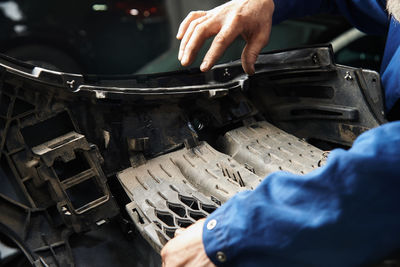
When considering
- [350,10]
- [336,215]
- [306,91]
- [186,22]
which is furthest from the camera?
[350,10]

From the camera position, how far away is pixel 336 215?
66 centimetres

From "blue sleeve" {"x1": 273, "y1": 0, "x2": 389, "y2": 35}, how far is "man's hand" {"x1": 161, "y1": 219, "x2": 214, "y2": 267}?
2.91ft

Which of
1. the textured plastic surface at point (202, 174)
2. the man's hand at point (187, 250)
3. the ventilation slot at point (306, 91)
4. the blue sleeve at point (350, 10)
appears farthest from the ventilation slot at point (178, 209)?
the blue sleeve at point (350, 10)

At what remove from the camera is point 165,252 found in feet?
2.63

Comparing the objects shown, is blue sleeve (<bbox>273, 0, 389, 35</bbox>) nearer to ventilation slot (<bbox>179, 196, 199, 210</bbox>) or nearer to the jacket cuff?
ventilation slot (<bbox>179, 196, 199, 210</bbox>)

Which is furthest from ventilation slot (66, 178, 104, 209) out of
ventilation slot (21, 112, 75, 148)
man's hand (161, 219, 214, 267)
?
man's hand (161, 219, 214, 267)

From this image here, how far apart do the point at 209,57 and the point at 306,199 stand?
56cm

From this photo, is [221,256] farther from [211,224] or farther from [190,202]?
[190,202]

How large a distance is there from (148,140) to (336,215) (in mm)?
624

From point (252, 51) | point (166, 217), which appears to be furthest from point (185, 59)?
A: point (166, 217)

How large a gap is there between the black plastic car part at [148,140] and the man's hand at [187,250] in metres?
0.09

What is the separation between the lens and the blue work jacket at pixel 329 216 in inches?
26.1

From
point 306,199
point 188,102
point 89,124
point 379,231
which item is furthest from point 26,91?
point 379,231

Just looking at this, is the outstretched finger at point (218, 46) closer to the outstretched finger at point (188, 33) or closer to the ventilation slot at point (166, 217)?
the outstretched finger at point (188, 33)
